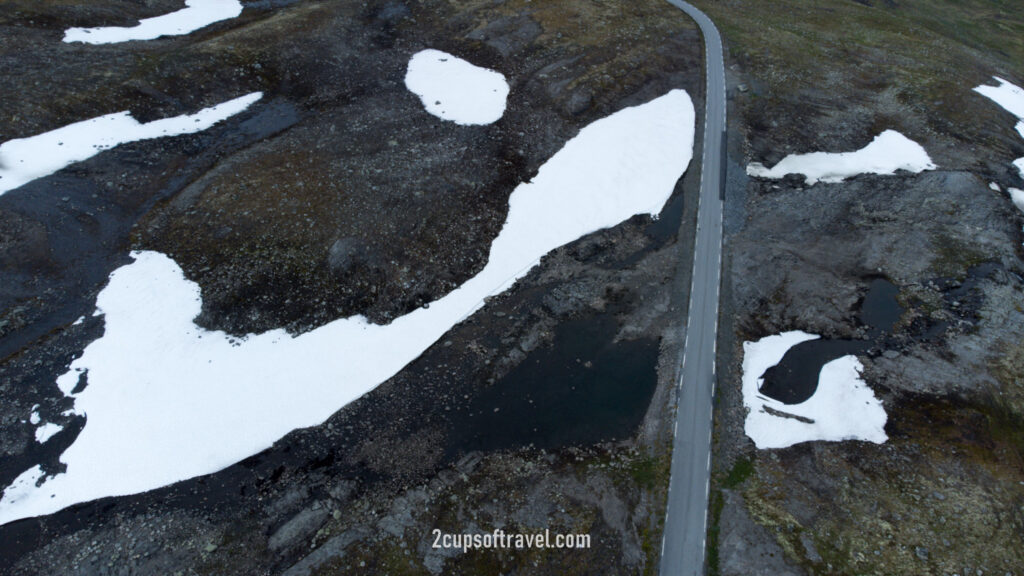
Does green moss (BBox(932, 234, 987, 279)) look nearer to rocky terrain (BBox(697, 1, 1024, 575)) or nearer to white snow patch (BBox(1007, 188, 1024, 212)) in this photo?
rocky terrain (BBox(697, 1, 1024, 575))

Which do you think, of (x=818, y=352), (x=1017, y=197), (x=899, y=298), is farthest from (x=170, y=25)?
(x=1017, y=197)

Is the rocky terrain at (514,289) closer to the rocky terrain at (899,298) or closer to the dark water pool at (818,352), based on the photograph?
the rocky terrain at (899,298)

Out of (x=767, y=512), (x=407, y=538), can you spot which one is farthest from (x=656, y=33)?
(x=407, y=538)

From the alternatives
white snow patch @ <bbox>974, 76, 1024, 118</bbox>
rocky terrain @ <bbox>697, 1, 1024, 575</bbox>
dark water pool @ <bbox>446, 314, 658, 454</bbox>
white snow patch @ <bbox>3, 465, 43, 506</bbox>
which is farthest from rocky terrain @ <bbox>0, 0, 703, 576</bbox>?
white snow patch @ <bbox>974, 76, 1024, 118</bbox>

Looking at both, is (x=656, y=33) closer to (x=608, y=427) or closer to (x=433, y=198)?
(x=433, y=198)

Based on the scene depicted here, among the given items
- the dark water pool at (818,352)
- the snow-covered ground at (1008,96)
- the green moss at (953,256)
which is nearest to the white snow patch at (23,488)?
the dark water pool at (818,352)

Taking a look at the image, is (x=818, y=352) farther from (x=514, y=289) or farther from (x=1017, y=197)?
(x=1017, y=197)
